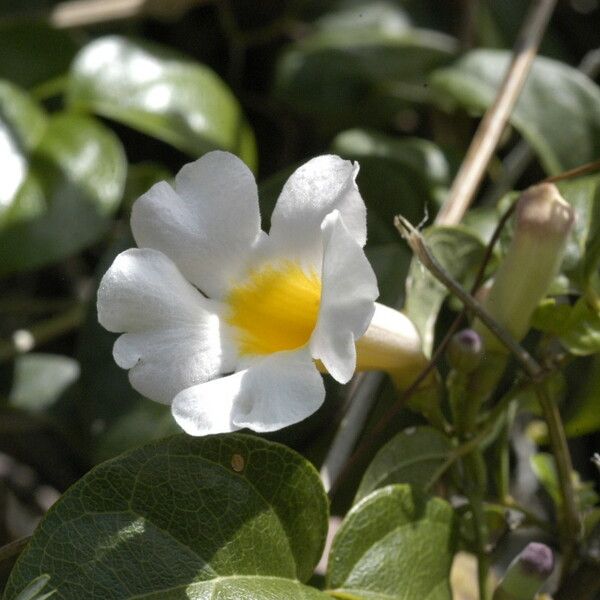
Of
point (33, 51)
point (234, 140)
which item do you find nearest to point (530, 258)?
point (234, 140)

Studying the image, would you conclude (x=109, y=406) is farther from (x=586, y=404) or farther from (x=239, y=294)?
(x=586, y=404)

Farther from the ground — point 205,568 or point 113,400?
point 205,568

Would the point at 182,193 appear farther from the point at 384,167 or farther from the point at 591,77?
the point at 591,77

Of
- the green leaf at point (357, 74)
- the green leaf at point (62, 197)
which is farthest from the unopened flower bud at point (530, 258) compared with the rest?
the green leaf at point (357, 74)

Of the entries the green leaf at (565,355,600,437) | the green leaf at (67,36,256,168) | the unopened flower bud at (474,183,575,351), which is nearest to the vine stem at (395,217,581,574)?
the unopened flower bud at (474,183,575,351)

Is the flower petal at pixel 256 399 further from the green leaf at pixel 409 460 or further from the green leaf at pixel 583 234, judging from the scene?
the green leaf at pixel 583 234

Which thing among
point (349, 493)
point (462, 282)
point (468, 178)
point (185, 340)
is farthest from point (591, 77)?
point (185, 340)

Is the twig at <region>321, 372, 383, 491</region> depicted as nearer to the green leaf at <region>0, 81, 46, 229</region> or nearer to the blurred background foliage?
the blurred background foliage
